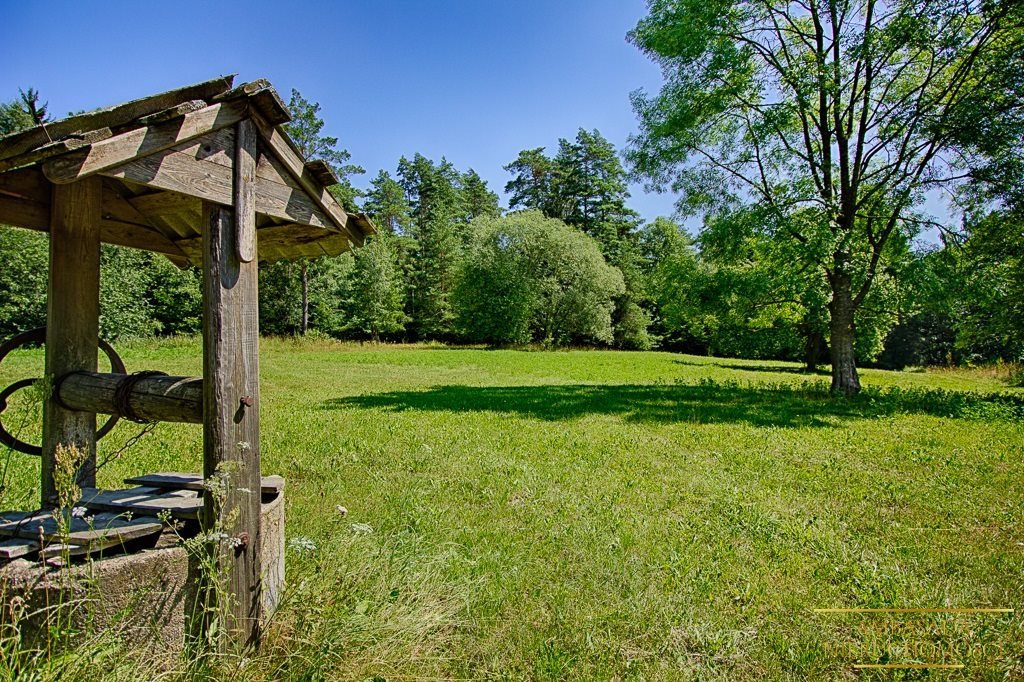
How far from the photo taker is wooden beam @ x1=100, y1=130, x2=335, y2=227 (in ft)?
7.10

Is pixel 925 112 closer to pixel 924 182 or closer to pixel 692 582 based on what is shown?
pixel 924 182

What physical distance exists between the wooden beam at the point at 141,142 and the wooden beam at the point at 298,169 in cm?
14

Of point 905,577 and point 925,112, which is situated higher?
point 925,112

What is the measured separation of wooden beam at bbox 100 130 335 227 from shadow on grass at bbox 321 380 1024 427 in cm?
722

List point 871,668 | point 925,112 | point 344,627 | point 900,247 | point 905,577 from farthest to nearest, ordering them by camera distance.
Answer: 1. point 900,247
2. point 925,112
3. point 905,577
4. point 871,668
5. point 344,627

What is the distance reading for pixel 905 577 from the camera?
3.62 metres

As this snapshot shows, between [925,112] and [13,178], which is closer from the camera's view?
[13,178]

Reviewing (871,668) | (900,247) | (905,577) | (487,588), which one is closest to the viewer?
(871,668)

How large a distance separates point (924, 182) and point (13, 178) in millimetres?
15652

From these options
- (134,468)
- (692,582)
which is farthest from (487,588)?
(134,468)

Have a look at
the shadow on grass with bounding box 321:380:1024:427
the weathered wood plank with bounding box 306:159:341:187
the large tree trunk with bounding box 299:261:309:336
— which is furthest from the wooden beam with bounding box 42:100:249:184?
the large tree trunk with bounding box 299:261:309:336

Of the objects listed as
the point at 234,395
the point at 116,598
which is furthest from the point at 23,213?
the point at 116,598

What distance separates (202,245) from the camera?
2637 millimetres

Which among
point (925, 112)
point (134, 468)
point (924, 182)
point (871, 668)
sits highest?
point (925, 112)
